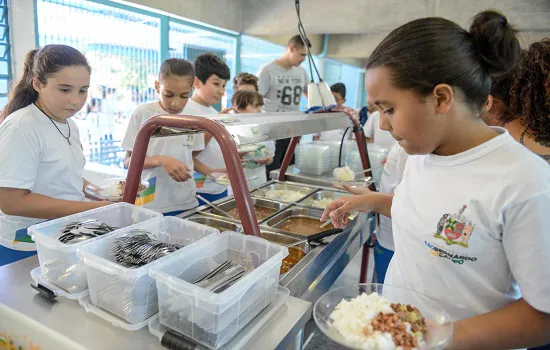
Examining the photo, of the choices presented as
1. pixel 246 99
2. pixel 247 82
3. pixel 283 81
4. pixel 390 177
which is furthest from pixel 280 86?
pixel 390 177

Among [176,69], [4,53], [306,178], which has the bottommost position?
[306,178]

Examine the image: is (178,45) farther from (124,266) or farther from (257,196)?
(124,266)

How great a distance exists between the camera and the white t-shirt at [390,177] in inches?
69.0

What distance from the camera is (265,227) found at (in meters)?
1.49

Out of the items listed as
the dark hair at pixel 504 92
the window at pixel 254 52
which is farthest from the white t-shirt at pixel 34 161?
the window at pixel 254 52

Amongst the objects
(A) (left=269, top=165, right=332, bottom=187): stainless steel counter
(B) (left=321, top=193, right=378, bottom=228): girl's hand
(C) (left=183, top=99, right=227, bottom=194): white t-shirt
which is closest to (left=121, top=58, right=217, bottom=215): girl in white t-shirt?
(C) (left=183, top=99, right=227, bottom=194): white t-shirt

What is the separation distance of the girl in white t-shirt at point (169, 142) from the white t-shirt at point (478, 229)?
1294 millimetres

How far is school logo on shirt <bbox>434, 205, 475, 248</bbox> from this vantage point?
0.76 metres

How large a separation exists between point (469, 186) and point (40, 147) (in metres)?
1.41

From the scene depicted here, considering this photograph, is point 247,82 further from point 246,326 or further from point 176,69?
point 246,326

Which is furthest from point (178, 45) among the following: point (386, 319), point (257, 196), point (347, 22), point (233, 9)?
point (386, 319)

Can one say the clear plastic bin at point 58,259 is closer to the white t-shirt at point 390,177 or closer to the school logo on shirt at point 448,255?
the school logo on shirt at point 448,255

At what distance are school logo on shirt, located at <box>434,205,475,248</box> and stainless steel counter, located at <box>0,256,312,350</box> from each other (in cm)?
36

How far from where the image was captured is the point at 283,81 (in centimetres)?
382
